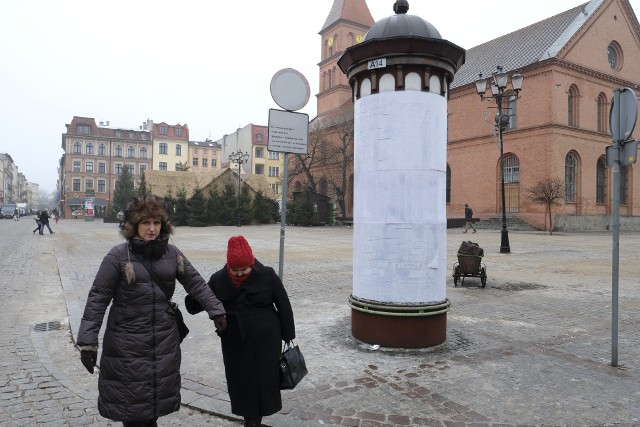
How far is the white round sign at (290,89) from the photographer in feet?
17.7

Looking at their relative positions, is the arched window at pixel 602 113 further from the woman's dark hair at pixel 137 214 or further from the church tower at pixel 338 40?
the woman's dark hair at pixel 137 214

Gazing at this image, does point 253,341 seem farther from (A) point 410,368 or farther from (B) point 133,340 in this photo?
(A) point 410,368

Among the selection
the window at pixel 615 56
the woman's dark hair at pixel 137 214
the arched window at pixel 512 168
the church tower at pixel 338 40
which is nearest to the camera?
the woman's dark hair at pixel 137 214

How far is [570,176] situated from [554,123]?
492cm

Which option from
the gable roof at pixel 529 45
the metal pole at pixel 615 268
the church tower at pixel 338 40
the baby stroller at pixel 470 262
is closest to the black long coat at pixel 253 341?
the metal pole at pixel 615 268

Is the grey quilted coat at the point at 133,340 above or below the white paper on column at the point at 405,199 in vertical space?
below

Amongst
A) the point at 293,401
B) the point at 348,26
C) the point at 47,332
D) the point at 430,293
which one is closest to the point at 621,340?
the point at 430,293

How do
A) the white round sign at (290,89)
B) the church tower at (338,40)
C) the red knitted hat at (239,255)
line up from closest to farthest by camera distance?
1. the red knitted hat at (239,255)
2. the white round sign at (290,89)
3. the church tower at (338,40)

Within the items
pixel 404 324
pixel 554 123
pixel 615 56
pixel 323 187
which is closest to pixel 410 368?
pixel 404 324

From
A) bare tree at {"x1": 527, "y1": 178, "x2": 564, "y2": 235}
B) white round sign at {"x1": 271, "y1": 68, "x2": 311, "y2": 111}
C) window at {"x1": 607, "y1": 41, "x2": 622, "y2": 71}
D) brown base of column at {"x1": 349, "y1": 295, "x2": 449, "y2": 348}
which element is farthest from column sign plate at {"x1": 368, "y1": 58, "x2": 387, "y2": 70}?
window at {"x1": 607, "y1": 41, "x2": 622, "y2": 71}

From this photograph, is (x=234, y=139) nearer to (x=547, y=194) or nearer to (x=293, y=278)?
(x=547, y=194)

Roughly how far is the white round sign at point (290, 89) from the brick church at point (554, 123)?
29987 millimetres

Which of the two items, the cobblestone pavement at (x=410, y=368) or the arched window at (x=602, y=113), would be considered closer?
the cobblestone pavement at (x=410, y=368)

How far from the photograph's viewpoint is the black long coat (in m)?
3.21
